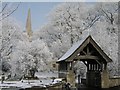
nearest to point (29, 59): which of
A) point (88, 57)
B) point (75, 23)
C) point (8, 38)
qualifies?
point (8, 38)

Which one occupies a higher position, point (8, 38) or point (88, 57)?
point (8, 38)

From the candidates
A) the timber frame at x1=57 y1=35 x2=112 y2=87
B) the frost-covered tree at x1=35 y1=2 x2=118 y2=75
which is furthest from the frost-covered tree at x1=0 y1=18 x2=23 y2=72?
the timber frame at x1=57 y1=35 x2=112 y2=87

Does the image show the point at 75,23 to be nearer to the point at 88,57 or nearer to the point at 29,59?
the point at 29,59

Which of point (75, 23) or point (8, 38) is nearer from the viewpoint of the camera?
point (8, 38)

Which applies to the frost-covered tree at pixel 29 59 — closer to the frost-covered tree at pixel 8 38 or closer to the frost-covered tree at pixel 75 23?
the frost-covered tree at pixel 8 38

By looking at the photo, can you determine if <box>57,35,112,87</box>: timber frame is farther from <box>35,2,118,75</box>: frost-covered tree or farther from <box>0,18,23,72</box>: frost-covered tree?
<box>0,18,23,72</box>: frost-covered tree

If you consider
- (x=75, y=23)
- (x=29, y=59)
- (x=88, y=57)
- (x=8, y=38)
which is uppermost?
(x=75, y=23)

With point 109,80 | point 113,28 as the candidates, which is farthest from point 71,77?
point 113,28

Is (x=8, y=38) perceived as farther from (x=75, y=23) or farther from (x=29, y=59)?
(x=75, y=23)

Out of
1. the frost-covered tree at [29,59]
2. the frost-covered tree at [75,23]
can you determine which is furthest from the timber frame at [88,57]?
the frost-covered tree at [75,23]

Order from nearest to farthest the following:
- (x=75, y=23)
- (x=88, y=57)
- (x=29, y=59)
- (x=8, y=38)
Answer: (x=88, y=57), (x=29, y=59), (x=8, y=38), (x=75, y=23)

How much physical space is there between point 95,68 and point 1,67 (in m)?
13.3

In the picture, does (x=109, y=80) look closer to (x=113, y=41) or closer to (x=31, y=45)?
(x=113, y=41)

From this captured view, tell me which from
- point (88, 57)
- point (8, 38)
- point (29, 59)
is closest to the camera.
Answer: point (88, 57)
